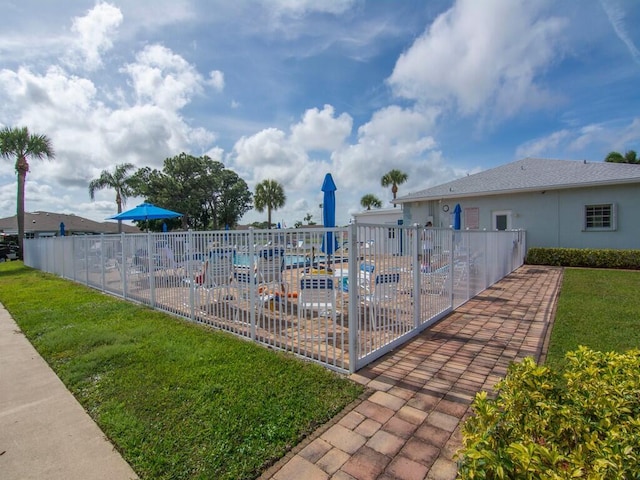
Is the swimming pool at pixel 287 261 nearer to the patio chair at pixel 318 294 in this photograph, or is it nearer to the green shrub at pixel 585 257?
the patio chair at pixel 318 294

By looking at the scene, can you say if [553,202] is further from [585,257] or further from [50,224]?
[50,224]

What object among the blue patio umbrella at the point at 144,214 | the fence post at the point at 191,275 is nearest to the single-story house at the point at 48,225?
the blue patio umbrella at the point at 144,214

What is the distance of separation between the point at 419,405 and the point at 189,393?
2343 mm

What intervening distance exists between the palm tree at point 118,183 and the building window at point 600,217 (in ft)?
117

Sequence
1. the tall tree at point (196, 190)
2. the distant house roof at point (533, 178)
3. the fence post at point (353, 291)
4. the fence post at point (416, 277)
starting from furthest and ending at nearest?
the tall tree at point (196, 190) → the distant house roof at point (533, 178) → the fence post at point (416, 277) → the fence post at point (353, 291)

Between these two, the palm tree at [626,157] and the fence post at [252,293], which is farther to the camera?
the palm tree at [626,157]

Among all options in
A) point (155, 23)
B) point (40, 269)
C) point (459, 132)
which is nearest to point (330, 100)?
point (155, 23)

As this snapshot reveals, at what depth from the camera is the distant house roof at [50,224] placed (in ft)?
123

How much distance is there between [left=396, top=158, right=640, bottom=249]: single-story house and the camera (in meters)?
13.6

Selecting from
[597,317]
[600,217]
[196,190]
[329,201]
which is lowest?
[597,317]

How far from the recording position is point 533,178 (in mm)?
16266

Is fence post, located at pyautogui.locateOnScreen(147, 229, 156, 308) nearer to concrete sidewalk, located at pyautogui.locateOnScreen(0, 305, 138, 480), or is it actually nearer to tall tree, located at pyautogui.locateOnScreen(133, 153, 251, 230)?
concrete sidewalk, located at pyautogui.locateOnScreen(0, 305, 138, 480)

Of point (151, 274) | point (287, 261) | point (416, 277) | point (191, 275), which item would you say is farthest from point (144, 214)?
point (416, 277)

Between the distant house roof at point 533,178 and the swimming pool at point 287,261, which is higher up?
the distant house roof at point 533,178
